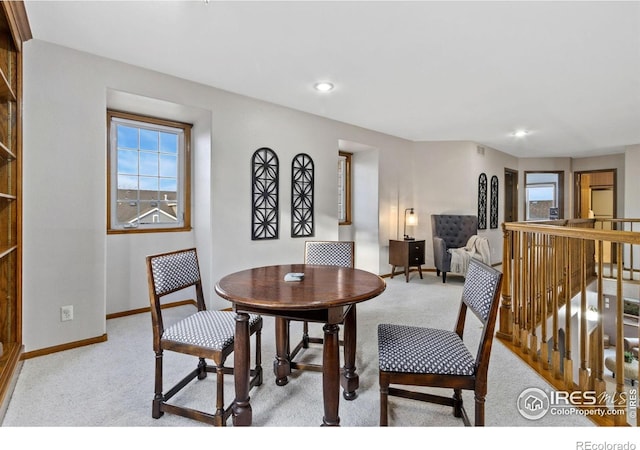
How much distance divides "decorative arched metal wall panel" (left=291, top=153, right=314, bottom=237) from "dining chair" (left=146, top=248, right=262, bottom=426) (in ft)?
7.10

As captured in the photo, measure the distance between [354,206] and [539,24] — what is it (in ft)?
12.0

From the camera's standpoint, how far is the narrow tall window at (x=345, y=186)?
5.57 meters

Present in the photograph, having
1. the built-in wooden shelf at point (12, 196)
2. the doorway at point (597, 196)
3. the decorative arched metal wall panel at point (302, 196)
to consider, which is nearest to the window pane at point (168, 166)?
the decorative arched metal wall panel at point (302, 196)

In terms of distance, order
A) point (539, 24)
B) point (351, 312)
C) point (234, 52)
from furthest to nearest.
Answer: point (234, 52)
point (539, 24)
point (351, 312)

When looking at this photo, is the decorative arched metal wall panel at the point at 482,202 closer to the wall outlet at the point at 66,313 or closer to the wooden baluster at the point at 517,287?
the wooden baluster at the point at 517,287

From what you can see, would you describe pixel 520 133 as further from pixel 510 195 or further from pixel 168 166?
pixel 168 166

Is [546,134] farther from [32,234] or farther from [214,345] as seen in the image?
[32,234]

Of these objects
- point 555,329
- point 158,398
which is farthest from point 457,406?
point 158,398

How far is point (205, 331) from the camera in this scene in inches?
70.2

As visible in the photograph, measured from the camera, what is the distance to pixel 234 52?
2641 millimetres

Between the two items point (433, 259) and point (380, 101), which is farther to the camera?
point (433, 259)

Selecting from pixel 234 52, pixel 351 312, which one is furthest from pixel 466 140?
pixel 351 312

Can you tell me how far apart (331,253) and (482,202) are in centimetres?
469
